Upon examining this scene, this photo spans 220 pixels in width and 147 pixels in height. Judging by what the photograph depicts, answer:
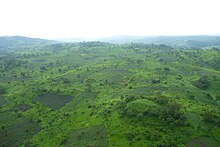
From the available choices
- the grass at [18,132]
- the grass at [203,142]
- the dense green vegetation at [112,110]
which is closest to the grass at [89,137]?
the dense green vegetation at [112,110]

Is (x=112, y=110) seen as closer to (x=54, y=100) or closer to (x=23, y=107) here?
(x=54, y=100)

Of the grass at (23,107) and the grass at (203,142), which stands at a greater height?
the grass at (203,142)

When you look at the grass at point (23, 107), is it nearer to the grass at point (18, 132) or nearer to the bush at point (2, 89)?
the grass at point (18, 132)

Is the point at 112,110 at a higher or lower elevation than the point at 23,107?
higher

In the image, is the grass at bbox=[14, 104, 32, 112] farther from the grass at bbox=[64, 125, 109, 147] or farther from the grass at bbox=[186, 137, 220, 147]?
the grass at bbox=[186, 137, 220, 147]

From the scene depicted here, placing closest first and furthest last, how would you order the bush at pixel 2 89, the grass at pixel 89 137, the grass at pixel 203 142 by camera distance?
the grass at pixel 203 142 < the grass at pixel 89 137 < the bush at pixel 2 89

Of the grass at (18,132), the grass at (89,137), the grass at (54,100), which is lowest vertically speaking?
the grass at (18,132)

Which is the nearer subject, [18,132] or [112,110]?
[18,132]

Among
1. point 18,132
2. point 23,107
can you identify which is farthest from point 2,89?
point 18,132

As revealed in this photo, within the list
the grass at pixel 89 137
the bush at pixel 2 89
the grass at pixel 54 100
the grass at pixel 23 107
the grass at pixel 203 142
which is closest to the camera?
the grass at pixel 203 142

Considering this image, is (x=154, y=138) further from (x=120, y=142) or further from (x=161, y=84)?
(x=161, y=84)

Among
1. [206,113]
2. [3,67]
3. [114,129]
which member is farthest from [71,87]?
[3,67]
